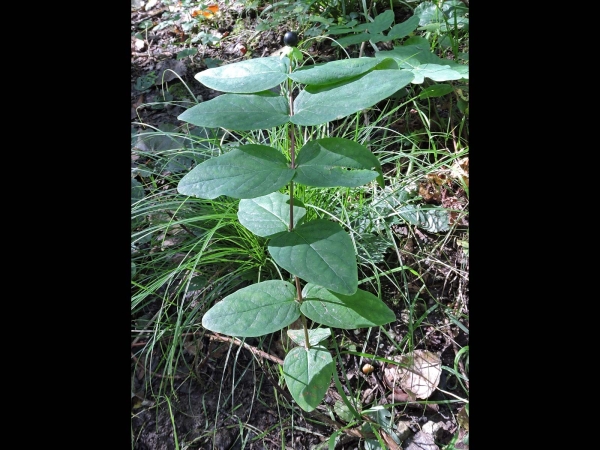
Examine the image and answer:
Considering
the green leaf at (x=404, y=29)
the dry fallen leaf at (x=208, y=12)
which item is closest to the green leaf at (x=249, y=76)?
the green leaf at (x=404, y=29)

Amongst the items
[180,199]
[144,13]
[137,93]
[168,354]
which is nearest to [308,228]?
[168,354]

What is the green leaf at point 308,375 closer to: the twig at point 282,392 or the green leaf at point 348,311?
the green leaf at point 348,311

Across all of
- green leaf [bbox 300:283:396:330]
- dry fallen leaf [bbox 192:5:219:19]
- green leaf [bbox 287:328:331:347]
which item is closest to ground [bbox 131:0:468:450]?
green leaf [bbox 287:328:331:347]

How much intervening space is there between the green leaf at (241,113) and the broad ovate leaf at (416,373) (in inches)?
25.2

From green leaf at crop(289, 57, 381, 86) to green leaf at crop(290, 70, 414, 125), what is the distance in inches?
0.5

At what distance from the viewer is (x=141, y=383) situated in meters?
1.23

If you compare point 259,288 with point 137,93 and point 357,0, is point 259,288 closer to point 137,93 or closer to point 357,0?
point 137,93

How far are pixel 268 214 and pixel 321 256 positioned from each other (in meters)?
0.22

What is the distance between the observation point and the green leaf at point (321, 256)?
68 cm

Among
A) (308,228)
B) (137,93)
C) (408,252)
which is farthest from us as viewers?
(137,93)

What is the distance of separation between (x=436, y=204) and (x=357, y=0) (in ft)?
3.74

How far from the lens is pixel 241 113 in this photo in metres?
0.75

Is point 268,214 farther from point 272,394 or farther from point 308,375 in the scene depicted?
point 272,394

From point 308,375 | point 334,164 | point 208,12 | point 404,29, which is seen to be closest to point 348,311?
point 308,375
